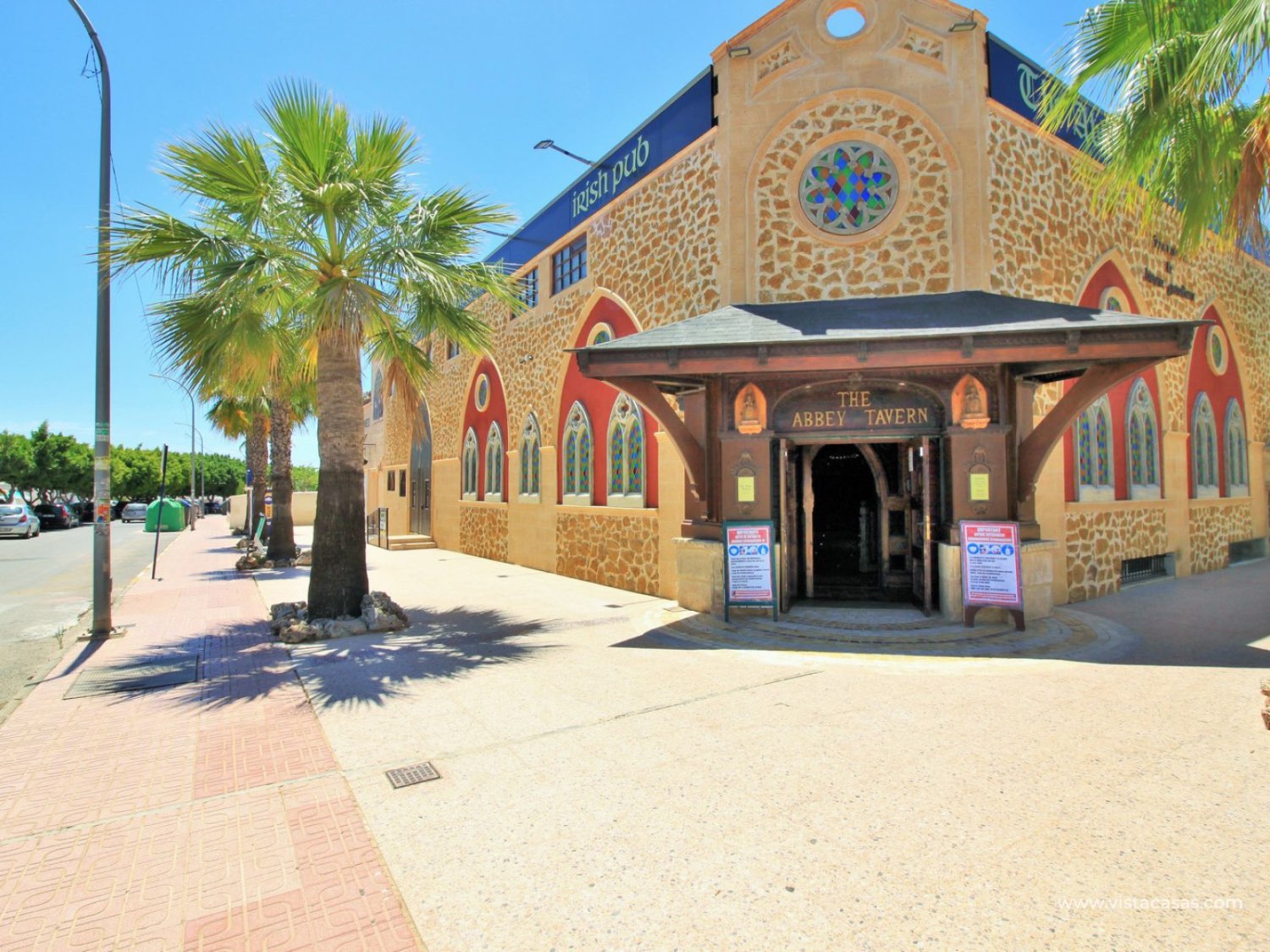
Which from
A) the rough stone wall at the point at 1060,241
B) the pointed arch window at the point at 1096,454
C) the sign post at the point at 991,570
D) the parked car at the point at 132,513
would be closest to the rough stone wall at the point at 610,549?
the sign post at the point at 991,570

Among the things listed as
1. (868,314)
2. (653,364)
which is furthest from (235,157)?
(868,314)

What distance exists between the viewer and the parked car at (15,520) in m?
28.6

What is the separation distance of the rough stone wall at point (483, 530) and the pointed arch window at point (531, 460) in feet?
4.68

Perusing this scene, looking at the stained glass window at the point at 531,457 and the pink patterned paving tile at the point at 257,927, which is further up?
the stained glass window at the point at 531,457

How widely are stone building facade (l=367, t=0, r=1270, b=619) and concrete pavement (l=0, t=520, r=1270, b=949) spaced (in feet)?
11.0

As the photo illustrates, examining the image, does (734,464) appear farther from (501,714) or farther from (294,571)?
(294,571)

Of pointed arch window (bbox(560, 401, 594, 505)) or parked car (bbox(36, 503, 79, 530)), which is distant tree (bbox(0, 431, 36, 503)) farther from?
pointed arch window (bbox(560, 401, 594, 505))

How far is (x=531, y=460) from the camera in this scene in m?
16.5

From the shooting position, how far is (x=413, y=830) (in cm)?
355

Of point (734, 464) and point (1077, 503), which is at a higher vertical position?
point (734, 464)

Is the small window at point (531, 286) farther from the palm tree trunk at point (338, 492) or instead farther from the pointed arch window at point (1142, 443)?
the pointed arch window at point (1142, 443)

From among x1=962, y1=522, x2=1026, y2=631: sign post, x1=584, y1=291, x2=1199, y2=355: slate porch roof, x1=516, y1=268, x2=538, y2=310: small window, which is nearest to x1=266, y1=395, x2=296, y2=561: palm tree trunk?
x1=516, y1=268, x2=538, y2=310: small window

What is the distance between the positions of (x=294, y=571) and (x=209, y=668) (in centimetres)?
1053

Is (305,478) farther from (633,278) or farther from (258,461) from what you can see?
(633,278)
